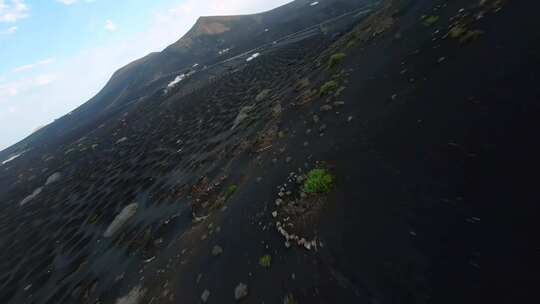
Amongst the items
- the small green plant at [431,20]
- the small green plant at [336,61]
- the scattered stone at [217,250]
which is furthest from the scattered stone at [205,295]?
the small green plant at [336,61]

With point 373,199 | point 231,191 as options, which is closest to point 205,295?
point 231,191

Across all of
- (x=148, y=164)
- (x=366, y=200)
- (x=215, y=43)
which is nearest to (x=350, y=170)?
(x=366, y=200)

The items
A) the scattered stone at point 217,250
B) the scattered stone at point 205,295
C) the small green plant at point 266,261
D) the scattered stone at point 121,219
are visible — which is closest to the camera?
the small green plant at point 266,261

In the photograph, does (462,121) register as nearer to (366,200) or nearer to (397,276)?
(366,200)

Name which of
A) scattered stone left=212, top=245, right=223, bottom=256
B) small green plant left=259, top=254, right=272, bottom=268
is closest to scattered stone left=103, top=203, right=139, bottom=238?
scattered stone left=212, top=245, right=223, bottom=256

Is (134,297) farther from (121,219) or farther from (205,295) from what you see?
(121,219)

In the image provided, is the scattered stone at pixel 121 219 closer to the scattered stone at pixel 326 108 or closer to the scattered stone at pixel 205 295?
the scattered stone at pixel 205 295

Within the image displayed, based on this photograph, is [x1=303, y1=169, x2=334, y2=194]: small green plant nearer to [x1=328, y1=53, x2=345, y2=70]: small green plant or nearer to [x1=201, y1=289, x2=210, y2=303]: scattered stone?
[x1=201, y1=289, x2=210, y2=303]: scattered stone
